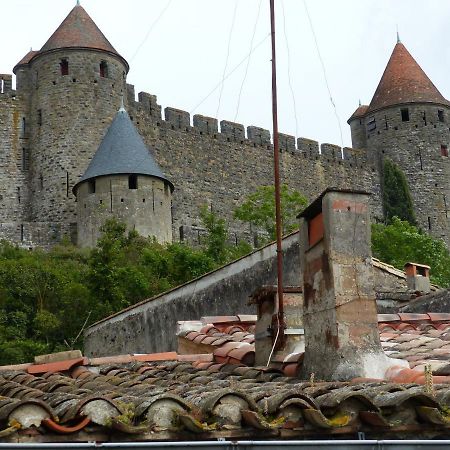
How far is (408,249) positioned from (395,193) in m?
7.96

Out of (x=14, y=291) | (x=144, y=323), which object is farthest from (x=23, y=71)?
(x=144, y=323)

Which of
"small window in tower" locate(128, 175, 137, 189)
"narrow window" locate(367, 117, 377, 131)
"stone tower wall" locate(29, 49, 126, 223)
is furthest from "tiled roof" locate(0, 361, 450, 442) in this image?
"narrow window" locate(367, 117, 377, 131)

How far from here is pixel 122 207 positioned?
3084cm

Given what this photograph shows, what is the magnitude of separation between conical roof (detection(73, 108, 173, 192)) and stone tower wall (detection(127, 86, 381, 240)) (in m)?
2.95

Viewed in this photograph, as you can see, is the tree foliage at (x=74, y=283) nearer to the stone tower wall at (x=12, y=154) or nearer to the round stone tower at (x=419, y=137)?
the stone tower wall at (x=12, y=154)

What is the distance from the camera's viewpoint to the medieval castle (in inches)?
1238

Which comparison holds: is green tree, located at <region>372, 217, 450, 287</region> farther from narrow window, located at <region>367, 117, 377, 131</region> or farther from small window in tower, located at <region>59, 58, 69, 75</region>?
small window in tower, located at <region>59, 58, 69, 75</region>

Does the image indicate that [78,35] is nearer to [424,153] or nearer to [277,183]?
[424,153]

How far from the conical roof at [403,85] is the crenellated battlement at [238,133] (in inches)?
92.3

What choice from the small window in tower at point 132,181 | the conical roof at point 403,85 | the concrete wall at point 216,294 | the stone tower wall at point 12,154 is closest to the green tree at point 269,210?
the small window in tower at point 132,181

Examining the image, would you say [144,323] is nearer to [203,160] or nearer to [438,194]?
[203,160]

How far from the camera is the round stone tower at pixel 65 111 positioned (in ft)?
108


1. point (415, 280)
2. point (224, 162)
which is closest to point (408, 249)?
point (224, 162)

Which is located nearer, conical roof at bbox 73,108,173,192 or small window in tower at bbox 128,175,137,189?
small window in tower at bbox 128,175,137,189
